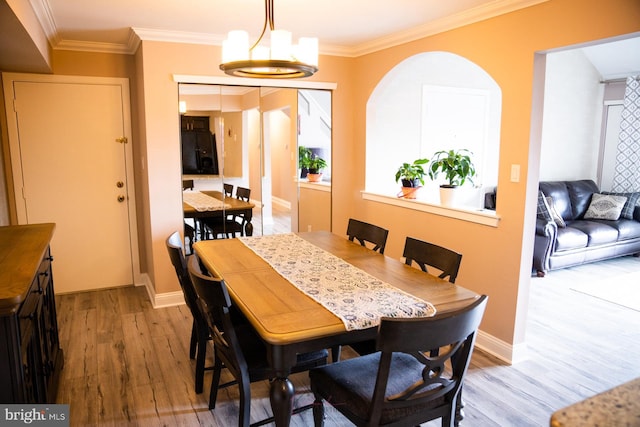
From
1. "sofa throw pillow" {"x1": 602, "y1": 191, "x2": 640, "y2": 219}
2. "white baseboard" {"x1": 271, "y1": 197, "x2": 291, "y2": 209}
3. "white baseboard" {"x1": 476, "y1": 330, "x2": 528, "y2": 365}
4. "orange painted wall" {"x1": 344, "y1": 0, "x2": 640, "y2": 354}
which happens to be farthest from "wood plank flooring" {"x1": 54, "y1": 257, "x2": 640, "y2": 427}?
"sofa throw pillow" {"x1": 602, "y1": 191, "x2": 640, "y2": 219}

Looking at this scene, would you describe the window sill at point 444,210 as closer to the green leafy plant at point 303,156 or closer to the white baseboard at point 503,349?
the green leafy plant at point 303,156

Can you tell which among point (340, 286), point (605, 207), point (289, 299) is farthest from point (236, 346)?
point (605, 207)

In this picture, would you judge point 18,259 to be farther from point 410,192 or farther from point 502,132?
point 410,192

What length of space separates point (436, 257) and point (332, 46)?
271cm

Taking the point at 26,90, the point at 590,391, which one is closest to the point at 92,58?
the point at 26,90

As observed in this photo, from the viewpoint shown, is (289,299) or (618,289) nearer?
(289,299)

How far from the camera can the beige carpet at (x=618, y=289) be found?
13.7 feet

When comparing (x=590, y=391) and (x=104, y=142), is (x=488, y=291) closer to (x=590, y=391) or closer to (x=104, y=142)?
(x=590, y=391)

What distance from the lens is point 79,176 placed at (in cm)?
433

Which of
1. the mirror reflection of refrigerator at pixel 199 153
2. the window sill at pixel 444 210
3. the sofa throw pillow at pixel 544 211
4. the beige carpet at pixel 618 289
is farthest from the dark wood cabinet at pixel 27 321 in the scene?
the sofa throw pillow at pixel 544 211

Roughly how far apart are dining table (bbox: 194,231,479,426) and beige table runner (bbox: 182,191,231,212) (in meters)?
1.29

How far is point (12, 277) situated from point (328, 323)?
4.09 feet

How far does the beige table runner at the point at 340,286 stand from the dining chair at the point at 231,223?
1.45 metres

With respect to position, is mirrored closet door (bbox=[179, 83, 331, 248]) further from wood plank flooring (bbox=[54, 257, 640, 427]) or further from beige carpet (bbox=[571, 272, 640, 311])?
beige carpet (bbox=[571, 272, 640, 311])
